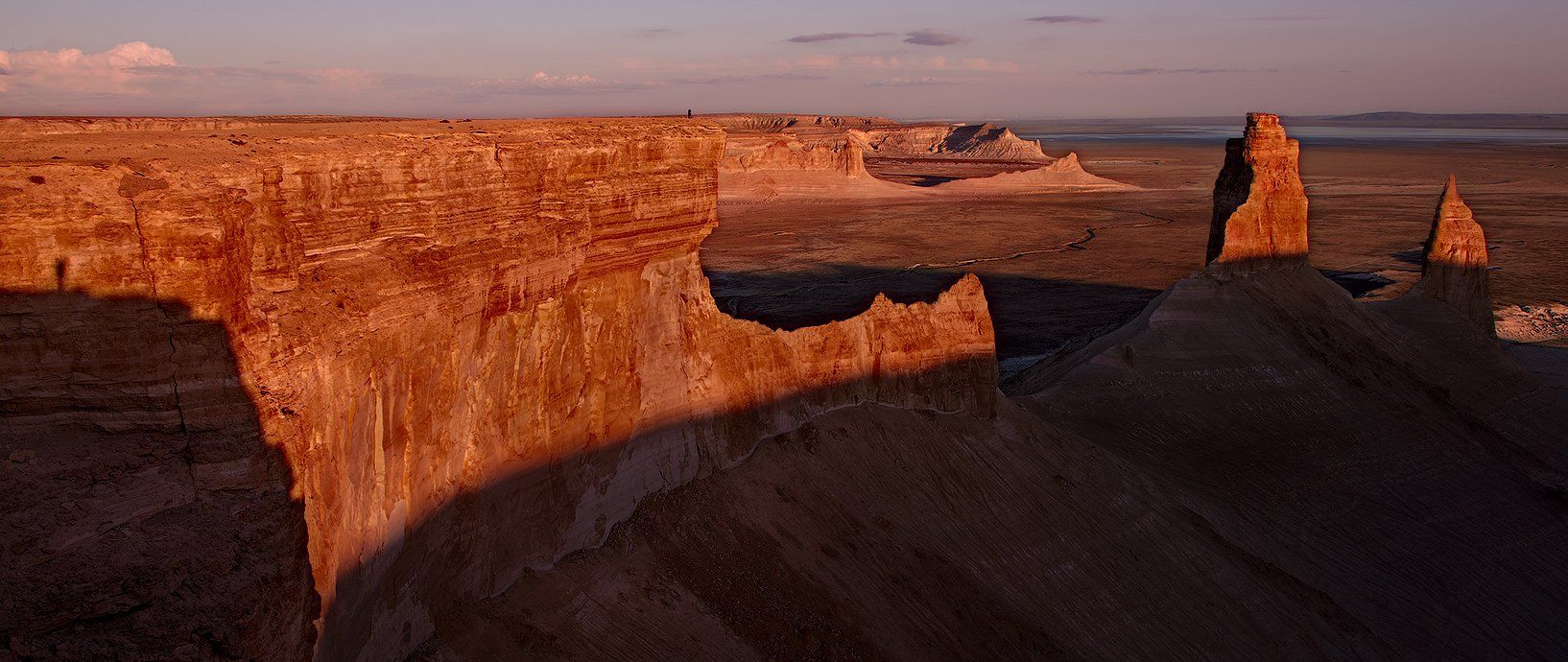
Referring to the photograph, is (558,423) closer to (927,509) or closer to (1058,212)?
(927,509)

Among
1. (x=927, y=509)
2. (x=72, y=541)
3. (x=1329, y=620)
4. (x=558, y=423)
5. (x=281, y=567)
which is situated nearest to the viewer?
(x=72, y=541)

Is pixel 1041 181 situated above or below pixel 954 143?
below

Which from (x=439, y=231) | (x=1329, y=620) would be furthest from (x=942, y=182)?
(x=439, y=231)

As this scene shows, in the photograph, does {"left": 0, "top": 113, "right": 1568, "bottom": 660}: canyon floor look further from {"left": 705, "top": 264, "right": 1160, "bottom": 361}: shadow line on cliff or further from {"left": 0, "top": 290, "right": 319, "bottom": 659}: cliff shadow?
{"left": 705, "top": 264, "right": 1160, "bottom": 361}: shadow line on cliff

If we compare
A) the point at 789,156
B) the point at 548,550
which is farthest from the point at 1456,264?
the point at 789,156

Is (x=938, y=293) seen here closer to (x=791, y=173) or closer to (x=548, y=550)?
(x=548, y=550)

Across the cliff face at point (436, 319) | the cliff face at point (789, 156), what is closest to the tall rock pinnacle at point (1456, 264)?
the cliff face at point (436, 319)

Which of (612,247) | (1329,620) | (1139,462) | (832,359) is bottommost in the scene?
(1329,620)
